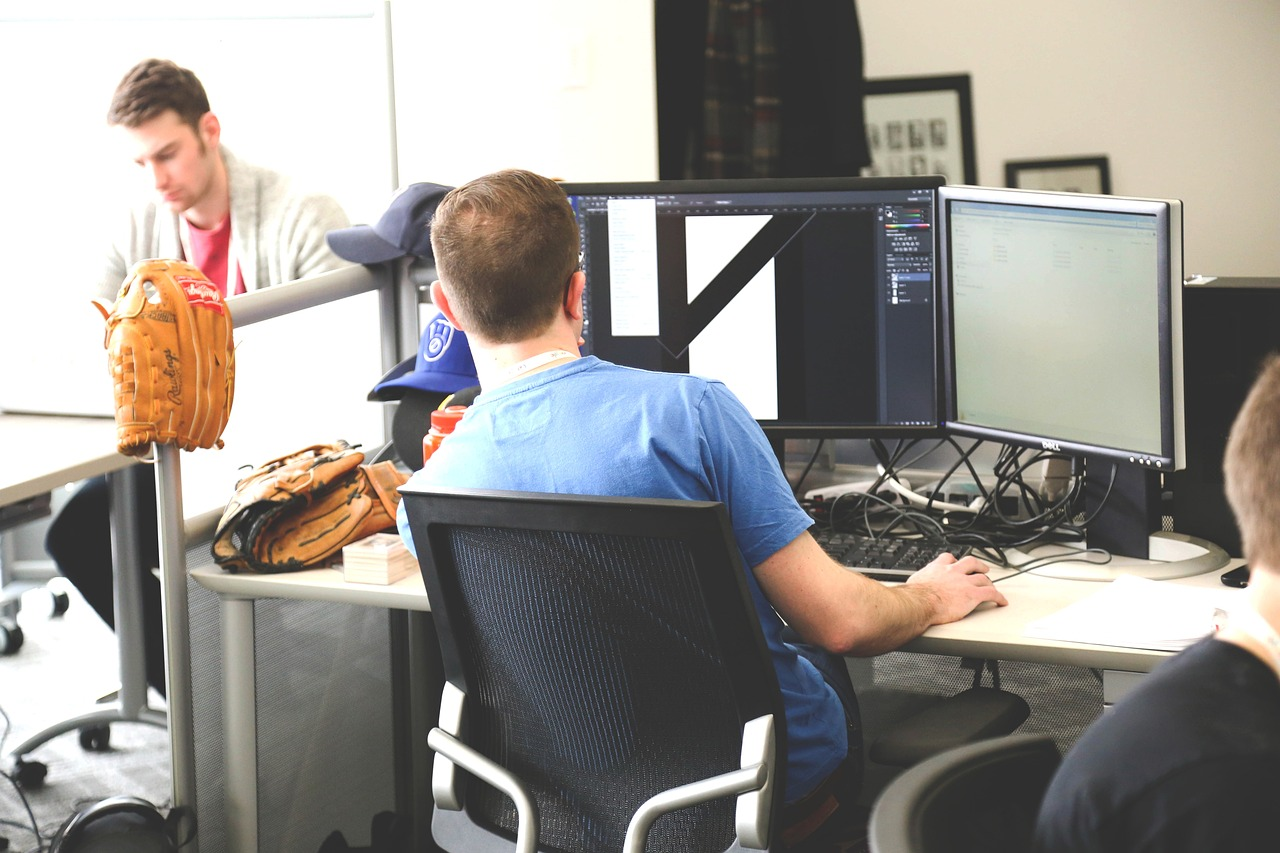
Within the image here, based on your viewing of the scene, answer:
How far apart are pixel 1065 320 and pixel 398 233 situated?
45.0 inches

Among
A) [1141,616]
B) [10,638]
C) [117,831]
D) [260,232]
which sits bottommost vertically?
[10,638]

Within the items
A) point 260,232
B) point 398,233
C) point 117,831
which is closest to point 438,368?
point 398,233

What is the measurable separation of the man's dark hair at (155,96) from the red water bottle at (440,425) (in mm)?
1392

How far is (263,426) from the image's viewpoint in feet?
7.24

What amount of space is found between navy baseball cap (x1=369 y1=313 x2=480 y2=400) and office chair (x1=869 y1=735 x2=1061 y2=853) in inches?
47.4

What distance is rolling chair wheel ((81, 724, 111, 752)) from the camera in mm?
2949

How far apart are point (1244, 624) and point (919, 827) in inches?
9.4

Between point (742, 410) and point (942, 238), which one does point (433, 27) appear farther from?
point (742, 410)

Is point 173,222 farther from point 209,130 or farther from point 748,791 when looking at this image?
point 748,791

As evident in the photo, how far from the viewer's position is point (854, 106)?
3.49m

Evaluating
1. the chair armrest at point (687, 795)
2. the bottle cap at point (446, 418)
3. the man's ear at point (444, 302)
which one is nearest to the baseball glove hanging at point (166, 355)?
the bottle cap at point (446, 418)

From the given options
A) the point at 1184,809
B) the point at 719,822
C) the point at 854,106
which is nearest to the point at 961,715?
the point at 719,822

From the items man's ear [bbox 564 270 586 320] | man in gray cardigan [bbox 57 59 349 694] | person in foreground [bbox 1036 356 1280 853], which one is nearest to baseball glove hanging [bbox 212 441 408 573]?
man's ear [bbox 564 270 586 320]

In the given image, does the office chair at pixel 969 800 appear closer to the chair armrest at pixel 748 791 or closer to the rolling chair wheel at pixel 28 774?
the chair armrest at pixel 748 791
